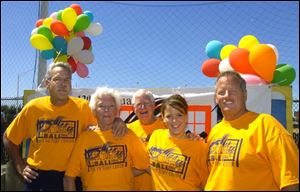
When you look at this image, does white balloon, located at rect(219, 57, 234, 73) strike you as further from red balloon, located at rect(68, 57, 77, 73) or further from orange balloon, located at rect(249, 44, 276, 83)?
red balloon, located at rect(68, 57, 77, 73)

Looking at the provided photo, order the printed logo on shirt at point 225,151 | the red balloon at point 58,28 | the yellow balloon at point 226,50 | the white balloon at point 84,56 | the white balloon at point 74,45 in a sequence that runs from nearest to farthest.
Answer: the printed logo on shirt at point 225,151 < the yellow balloon at point 226,50 < the red balloon at point 58,28 < the white balloon at point 74,45 < the white balloon at point 84,56

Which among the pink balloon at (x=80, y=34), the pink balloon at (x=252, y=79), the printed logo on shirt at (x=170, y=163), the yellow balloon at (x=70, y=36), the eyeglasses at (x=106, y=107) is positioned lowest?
the printed logo on shirt at (x=170, y=163)

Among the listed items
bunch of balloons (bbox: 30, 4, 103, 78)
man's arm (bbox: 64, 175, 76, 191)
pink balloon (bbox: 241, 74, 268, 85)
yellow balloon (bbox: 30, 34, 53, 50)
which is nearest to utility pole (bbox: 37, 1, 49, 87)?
bunch of balloons (bbox: 30, 4, 103, 78)

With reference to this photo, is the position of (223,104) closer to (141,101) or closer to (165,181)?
(165,181)

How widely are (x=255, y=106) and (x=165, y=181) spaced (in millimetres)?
2394

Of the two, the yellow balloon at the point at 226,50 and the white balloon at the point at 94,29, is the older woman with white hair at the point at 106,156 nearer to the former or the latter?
the yellow balloon at the point at 226,50

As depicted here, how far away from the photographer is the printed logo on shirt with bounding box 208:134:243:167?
2.49 meters

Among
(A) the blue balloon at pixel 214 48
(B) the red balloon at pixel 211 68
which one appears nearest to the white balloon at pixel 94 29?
(A) the blue balloon at pixel 214 48

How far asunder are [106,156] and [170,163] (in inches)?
18.0

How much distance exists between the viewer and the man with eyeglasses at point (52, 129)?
3.17m

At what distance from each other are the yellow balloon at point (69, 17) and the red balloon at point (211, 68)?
7.27ft

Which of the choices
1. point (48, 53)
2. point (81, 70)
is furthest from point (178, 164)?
point (81, 70)

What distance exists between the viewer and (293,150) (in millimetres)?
2352

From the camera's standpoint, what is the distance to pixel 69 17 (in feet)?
19.4
